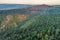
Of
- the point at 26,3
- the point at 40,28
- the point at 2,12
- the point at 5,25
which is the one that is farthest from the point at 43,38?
the point at 26,3

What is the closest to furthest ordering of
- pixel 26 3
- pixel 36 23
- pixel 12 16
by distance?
pixel 36 23, pixel 12 16, pixel 26 3

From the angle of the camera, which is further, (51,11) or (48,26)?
(51,11)

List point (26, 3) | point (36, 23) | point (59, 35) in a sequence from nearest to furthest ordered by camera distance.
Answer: point (59, 35) < point (36, 23) < point (26, 3)

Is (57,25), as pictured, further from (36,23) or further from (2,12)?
(2,12)

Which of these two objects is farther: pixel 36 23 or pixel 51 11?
pixel 51 11

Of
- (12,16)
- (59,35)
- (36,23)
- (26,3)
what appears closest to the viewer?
(59,35)

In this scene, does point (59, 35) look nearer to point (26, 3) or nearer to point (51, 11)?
point (51, 11)

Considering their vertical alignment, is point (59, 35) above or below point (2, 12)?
below

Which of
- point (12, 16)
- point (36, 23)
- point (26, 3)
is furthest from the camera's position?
point (26, 3)

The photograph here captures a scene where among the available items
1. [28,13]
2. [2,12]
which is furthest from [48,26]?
[2,12]
